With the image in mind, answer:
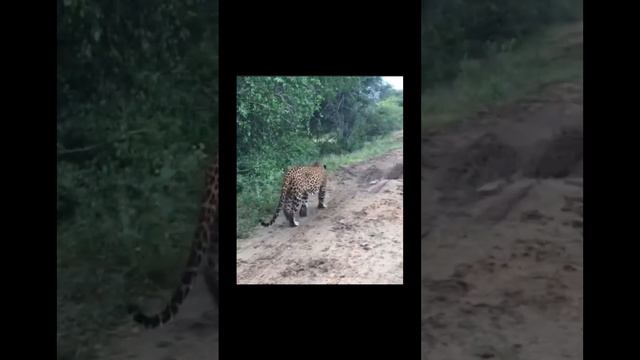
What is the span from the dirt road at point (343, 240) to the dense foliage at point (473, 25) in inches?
23.7

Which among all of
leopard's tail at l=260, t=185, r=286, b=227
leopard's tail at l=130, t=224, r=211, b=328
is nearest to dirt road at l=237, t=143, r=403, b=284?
leopard's tail at l=260, t=185, r=286, b=227

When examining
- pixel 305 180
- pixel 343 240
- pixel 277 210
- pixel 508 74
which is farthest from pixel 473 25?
pixel 277 210

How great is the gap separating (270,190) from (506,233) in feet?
5.69

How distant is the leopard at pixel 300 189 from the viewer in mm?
4043

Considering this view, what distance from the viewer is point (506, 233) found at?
388 cm

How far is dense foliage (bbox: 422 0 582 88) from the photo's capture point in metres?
3.91

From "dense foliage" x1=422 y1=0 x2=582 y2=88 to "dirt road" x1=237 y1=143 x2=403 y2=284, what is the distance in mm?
601

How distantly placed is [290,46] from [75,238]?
6.88 ft

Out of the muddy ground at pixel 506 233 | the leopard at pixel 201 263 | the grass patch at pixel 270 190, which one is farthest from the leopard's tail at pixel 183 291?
the muddy ground at pixel 506 233

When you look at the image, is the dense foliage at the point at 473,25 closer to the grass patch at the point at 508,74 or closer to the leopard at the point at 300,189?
the grass patch at the point at 508,74

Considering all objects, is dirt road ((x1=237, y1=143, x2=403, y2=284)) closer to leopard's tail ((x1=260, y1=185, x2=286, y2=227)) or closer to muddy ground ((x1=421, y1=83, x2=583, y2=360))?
leopard's tail ((x1=260, y1=185, x2=286, y2=227))
